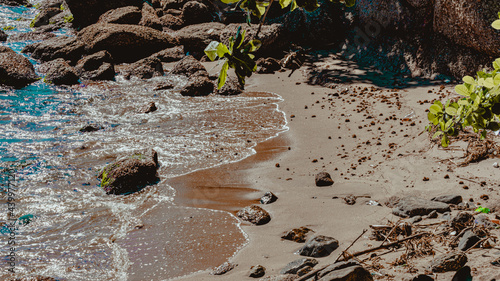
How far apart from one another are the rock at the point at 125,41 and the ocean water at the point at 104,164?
2010 mm

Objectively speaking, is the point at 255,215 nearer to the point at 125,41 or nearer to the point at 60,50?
the point at 125,41

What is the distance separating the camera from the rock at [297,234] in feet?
12.6

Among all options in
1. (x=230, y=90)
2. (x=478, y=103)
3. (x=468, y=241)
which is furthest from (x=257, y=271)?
(x=230, y=90)

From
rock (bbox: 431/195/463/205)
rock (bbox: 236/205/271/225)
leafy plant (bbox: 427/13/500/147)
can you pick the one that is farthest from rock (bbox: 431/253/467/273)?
rock (bbox: 236/205/271/225)

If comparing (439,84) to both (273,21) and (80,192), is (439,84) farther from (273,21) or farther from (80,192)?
(80,192)

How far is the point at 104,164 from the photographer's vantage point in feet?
20.4

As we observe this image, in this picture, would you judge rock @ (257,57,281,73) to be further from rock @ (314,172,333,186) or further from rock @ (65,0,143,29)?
rock @ (65,0,143,29)

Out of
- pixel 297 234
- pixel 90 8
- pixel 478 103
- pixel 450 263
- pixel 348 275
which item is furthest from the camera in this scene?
pixel 90 8

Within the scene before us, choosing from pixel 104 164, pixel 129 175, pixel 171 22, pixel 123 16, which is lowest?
pixel 104 164

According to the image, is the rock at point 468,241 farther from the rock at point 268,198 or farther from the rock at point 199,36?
the rock at point 199,36

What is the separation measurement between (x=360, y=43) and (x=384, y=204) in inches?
242

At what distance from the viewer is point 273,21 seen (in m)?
11.2

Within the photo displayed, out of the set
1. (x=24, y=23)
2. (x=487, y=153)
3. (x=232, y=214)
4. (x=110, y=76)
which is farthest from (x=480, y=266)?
(x=24, y=23)

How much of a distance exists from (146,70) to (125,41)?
78.4 inches
